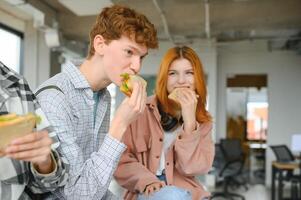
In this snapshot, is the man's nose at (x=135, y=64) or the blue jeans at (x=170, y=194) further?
the blue jeans at (x=170, y=194)

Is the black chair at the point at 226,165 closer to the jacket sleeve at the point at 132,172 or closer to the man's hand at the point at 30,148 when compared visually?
the jacket sleeve at the point at 132,172

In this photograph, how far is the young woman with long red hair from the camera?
1.61 metres

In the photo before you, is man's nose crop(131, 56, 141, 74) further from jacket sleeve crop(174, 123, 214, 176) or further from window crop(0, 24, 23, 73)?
window crop(0, 24, 23, 73)

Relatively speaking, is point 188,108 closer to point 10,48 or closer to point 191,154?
point 191,154

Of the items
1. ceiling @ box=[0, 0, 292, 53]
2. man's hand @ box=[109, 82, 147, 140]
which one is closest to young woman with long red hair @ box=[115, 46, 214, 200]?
man's hand @ box=[109, 82, 147, 140]

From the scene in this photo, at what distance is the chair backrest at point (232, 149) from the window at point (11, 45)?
3962mm

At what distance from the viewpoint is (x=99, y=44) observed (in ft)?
4.05

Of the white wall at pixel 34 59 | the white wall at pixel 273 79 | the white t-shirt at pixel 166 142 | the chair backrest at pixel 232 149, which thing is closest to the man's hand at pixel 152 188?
the white t-shirt at pixel 166 142

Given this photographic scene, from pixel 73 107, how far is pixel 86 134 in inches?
4.2

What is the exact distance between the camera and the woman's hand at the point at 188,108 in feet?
5.43

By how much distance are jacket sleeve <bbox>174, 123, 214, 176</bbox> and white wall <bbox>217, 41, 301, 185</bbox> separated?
7163 mm

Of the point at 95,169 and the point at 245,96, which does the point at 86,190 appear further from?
the point at 245,96

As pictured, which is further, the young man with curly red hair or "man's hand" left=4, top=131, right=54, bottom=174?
the young man with curly red hair

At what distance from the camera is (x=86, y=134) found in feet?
4.04
